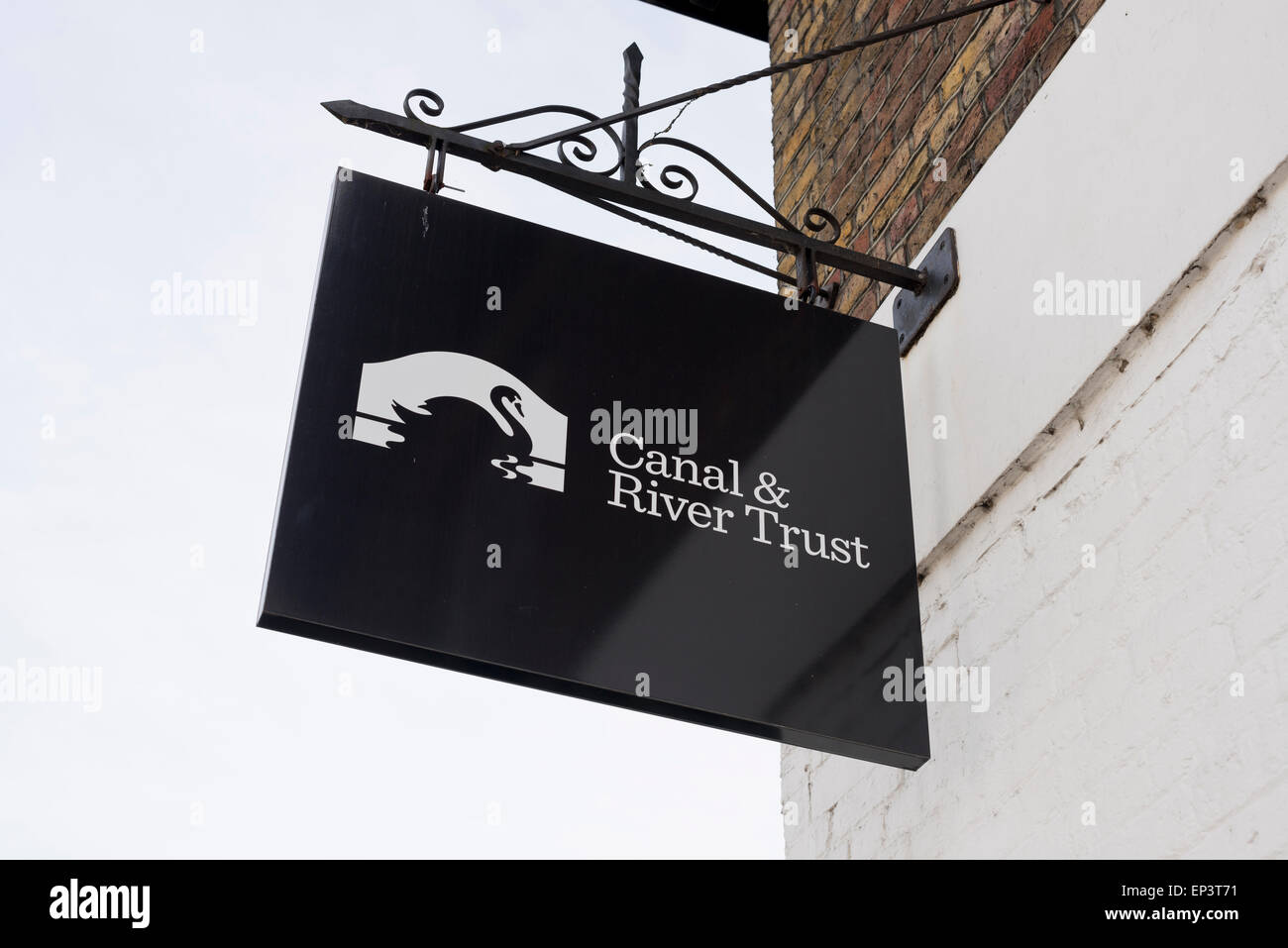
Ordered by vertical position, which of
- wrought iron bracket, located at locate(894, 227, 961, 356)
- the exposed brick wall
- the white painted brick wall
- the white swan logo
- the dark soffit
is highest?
the dark soffit

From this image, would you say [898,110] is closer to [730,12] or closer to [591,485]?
[591,485]

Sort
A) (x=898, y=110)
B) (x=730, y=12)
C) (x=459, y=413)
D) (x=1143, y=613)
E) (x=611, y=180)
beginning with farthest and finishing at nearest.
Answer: (x=730, y=12) < (x=898, y=110) < (x=611, y=180) < (x=459, y=413) < (x=1143, y=613)

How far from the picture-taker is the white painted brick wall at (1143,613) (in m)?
2.07

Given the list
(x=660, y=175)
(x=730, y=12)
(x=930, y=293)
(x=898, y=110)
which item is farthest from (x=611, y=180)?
(x=730, y=12)

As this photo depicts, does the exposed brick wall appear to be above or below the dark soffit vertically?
below

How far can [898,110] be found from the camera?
12.1 feet

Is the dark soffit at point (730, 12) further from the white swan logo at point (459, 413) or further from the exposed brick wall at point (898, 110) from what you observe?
A: the white swan logo at point (459, 413)

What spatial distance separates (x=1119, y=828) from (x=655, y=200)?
1.47 m

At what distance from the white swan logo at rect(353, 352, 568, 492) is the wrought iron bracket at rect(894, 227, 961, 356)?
1019 mm

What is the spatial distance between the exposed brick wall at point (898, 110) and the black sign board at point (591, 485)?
71cm

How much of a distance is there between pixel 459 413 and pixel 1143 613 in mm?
1115

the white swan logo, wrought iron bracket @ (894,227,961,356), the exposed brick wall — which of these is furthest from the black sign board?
the exposed brick wall

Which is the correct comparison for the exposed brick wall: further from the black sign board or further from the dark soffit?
the dark soffit

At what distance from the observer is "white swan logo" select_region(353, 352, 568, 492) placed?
2.38m
